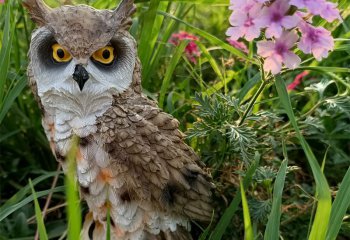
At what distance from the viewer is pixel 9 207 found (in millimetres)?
1458

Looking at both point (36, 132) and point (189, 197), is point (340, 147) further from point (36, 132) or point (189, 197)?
point (36, 132)

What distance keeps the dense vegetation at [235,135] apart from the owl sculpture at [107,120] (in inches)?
4.1

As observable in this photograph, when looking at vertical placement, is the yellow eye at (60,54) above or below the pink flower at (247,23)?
below

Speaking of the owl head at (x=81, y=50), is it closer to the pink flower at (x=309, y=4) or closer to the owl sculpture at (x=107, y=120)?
the owl sculpture at (x=107, y=120)

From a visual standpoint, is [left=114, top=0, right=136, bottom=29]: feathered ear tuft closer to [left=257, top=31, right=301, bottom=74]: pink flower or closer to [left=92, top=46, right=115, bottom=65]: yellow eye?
[left=92, top=46, right=115, bottom=65]: yellow eye

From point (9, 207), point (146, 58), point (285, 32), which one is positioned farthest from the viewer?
point (146, 58)

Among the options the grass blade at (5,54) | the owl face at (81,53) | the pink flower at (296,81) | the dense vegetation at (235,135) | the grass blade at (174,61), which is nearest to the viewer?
the owl face at (81,53)

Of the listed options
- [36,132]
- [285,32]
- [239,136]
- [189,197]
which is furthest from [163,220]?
[36,132]

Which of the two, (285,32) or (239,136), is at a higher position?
(285,32)

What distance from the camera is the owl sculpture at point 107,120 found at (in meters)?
1.25

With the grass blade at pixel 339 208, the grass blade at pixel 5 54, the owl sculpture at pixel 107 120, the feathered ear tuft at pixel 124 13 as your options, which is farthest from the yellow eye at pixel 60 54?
the grass blade at pixel 339 208

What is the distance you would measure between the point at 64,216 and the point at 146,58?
19.8 inches

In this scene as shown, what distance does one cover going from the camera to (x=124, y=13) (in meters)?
1.30

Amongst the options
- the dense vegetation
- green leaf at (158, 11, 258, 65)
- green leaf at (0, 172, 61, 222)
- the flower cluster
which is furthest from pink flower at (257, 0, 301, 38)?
green leaf at (0, 172, 61, 222)
